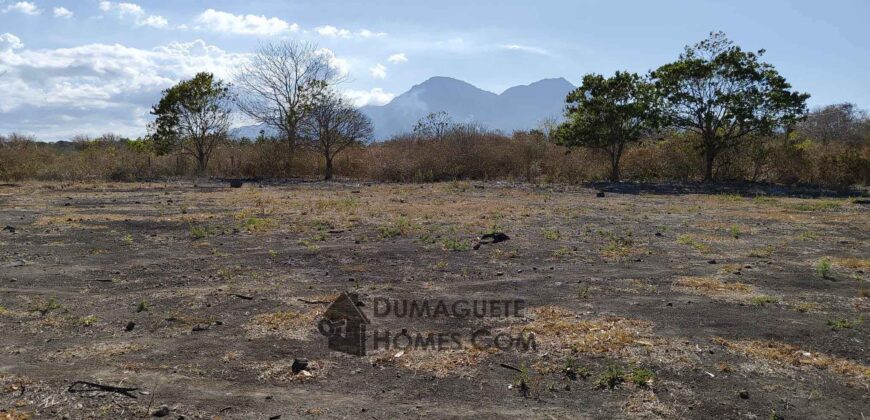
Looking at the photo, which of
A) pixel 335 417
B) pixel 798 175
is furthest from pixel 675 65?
pixel 335 417

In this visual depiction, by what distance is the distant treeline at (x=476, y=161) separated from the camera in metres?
22.2

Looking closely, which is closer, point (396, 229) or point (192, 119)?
point (396, 229)

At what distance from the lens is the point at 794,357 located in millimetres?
4301

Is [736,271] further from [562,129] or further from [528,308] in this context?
[562,129]

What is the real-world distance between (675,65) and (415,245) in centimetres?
1681

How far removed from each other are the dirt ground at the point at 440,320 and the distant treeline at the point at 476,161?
11693 mm

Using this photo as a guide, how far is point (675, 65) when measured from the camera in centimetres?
2184

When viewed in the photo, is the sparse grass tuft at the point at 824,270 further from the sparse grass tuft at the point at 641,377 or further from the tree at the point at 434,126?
the tree at the point at 434,126

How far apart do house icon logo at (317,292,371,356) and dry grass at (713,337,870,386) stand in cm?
278

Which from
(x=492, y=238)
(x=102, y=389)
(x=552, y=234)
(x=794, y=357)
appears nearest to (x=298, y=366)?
(x=102, y=389)

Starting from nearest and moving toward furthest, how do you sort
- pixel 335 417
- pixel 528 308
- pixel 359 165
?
1. pixel 335 417
2. pixel 528 308
3. pixel 359 165

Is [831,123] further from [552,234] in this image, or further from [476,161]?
[552,234]

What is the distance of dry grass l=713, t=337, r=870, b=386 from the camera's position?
4.06 m

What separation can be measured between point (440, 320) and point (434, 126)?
26.2 metres
